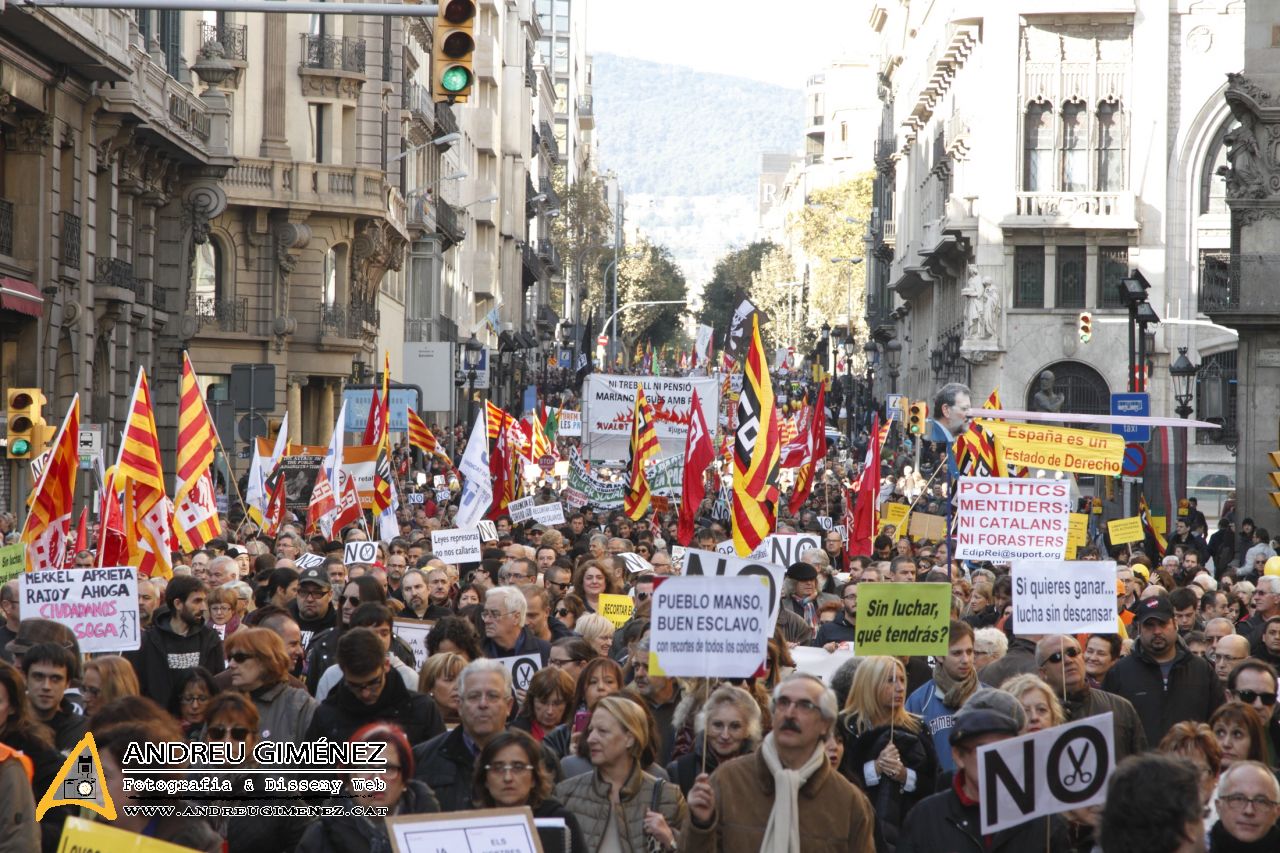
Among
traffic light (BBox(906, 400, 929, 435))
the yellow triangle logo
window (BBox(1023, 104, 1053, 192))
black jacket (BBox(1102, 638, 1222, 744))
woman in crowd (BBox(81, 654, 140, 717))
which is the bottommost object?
black jacket (BBox(1102, 638, 1222, 744))

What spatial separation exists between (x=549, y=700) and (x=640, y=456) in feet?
65.7

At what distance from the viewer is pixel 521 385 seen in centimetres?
8125

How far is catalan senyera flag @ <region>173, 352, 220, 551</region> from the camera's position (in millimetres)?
18562

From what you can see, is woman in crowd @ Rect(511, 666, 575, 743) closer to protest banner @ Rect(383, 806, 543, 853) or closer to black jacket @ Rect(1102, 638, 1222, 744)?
protest banner @ Rect(383, 806, 543, 853)

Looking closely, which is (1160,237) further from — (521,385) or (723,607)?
(723,607)

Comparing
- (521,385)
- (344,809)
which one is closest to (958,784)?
(344,809)

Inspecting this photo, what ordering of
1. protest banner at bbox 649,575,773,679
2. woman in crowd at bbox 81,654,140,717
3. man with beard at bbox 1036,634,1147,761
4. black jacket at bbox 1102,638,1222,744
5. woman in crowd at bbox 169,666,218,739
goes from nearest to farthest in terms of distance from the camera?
protest banner at bbox 649,575,773,679 < woman in crowd at bbox 81,654,140,717 < woman in crowd at bbox 169,666,218,739 < man with beard at bbox 1036,634,1147,761 < black jacket at bbox 1102,638,1222,744

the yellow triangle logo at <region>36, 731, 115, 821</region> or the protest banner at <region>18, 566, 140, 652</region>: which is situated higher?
the protest banner at <region>18, 566, 140, 652</region>

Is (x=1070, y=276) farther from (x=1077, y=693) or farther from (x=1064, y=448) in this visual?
(x=1077, y=693)

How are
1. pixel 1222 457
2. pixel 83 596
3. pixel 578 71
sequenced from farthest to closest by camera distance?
pixel 578 71 < pixel 1222 457 < pixel 83 596

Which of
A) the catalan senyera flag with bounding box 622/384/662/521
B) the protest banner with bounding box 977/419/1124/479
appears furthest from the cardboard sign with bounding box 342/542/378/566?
the catalan senyera flag with bounding box 622/384/662/521

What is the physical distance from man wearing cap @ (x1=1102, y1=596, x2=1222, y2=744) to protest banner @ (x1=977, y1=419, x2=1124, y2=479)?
10.6 meters

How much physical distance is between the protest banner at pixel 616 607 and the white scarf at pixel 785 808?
7.29 m

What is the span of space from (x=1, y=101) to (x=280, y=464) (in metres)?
5.54
